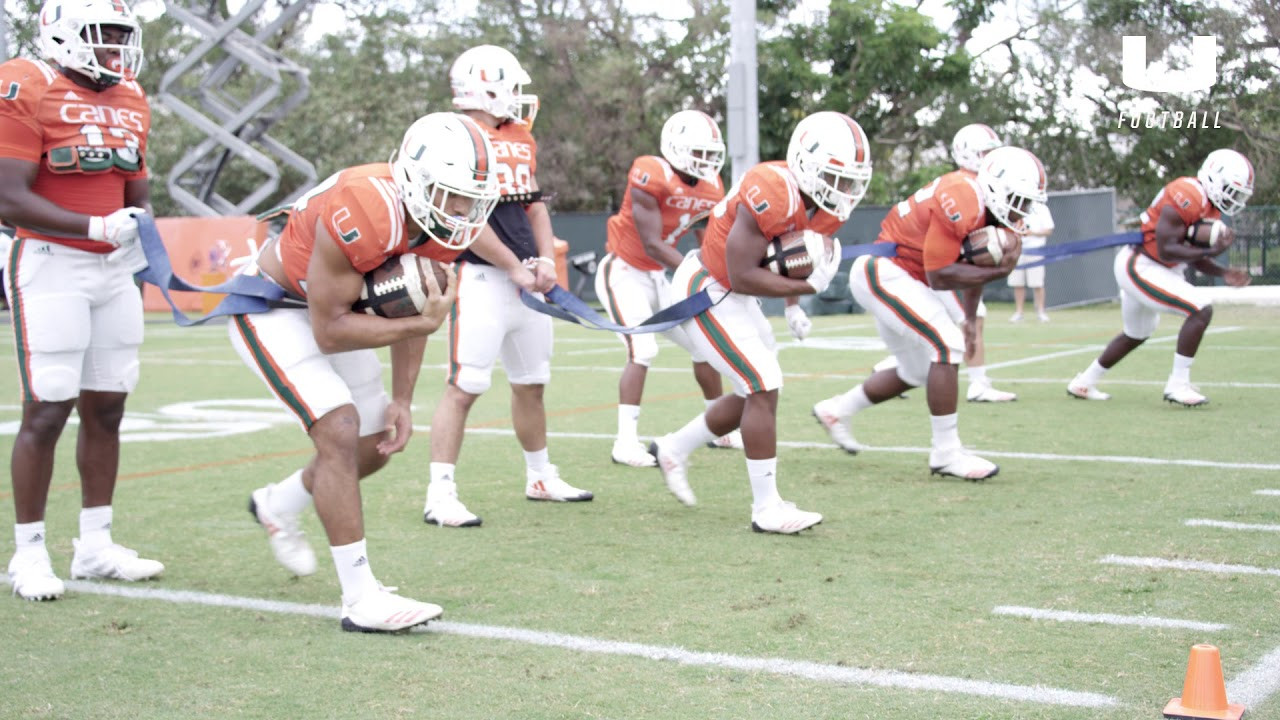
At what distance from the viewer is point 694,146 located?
7.67 m

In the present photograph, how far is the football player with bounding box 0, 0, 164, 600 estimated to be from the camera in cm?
479

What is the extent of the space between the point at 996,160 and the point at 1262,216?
15.5 meters

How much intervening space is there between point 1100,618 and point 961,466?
103 inches

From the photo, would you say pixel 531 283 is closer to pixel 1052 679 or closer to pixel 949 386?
pixel 949 386

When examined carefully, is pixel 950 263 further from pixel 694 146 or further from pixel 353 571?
pixel 353 571

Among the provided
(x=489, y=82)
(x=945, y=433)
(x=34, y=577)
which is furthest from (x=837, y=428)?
(x=34, y=577)

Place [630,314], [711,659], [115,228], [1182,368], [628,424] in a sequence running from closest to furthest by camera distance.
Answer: [711,659]
[115,228]
[628,424]
[630,314]
[1182,368]

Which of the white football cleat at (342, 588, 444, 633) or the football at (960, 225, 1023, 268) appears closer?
the white football cleat at (342, 588, 444, 633)

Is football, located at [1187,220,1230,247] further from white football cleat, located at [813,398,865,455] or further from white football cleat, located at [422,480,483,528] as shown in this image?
white football cleat, located at [422,480,483,528]

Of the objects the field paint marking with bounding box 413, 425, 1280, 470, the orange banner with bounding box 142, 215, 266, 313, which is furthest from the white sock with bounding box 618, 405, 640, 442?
the orange banner with bounding box 142, 215, 266, 313

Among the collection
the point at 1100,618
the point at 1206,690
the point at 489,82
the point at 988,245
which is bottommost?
the point at 1100,618

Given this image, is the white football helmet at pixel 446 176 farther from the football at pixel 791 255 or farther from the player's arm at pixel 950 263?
the player's arm at pixel 950 263

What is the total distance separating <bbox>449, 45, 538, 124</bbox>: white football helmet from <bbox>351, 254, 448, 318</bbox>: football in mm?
2228

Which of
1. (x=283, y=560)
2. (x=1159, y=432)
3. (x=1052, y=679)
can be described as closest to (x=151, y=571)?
(x=283, y=560)
